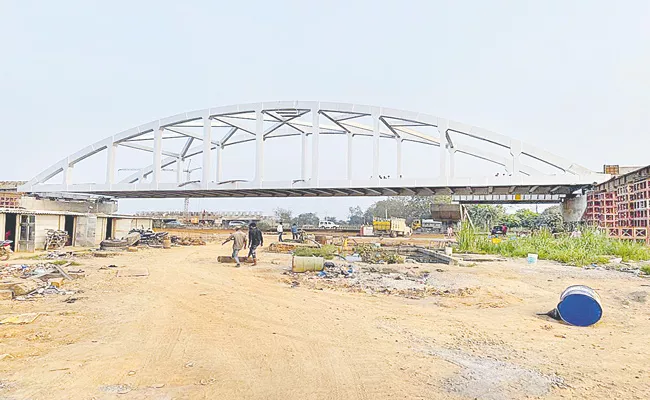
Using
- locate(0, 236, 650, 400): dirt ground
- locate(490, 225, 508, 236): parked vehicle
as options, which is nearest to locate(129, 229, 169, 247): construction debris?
locate(0, 236, 650, 400): dirt ground

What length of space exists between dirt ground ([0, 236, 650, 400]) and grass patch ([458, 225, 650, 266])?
757 centimetres

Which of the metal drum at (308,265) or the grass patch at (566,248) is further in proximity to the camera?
the grass patch at (566,248)

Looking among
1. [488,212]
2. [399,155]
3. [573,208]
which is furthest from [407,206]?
[573,208]

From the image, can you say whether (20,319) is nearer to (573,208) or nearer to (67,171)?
(573,208)

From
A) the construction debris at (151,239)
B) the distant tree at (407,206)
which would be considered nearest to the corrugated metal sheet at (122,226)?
the construction debris at (151,239)

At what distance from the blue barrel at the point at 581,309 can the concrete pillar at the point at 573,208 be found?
33.1m

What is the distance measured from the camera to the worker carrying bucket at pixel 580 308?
7.82m

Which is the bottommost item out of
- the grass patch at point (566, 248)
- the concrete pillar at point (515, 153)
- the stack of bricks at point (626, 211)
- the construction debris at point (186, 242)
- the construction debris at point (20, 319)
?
the construction debris at point (186, 242)

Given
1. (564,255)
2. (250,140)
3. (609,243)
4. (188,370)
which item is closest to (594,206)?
(609,243)

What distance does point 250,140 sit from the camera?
61062 millimetres

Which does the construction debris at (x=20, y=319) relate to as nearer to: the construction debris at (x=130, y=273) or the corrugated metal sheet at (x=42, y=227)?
the construction debris at (x=130, y=273)

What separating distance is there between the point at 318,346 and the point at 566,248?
18.1m

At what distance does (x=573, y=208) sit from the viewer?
130 ft

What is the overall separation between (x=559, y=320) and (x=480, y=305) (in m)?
1.84
